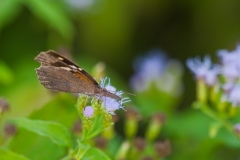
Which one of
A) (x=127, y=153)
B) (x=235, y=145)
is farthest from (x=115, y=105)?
Result: (x=235, y=145)

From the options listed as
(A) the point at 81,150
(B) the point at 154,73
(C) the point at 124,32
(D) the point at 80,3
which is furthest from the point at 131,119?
(C) the point at 124,32

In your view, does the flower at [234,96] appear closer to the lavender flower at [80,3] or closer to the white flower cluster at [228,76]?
the white flower cluster at [228,76]

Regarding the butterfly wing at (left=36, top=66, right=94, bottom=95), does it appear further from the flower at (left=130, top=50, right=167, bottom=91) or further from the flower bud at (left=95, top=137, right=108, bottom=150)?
the flower at (left=130, top=50, right=167, bottom=91)

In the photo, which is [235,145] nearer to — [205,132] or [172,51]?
[205,132]

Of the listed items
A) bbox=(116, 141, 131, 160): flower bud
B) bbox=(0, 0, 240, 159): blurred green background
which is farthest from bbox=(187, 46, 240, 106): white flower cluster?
bbox=(0, 0, 240, 159): blurred green background

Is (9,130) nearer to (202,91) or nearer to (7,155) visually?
(7,155)

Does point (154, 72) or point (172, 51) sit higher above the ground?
point (172, 51)
